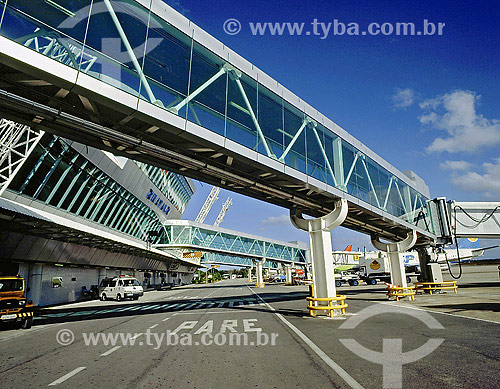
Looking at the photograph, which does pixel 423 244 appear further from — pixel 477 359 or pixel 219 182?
pixel 477 359

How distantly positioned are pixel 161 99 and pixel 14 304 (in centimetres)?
1237

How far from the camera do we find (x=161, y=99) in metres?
10.9

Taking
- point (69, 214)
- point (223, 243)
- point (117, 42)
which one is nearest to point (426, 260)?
point (117, 42)

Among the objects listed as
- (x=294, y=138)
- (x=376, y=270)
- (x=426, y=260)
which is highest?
(x=294, y=138)

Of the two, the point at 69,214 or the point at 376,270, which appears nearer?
the point at 69,214

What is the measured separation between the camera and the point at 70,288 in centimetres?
3372

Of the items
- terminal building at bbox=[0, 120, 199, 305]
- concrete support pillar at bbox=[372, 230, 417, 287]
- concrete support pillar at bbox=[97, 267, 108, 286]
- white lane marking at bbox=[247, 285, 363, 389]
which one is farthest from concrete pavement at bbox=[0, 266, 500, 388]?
concrete support pillar at bbox=[97, 267, 108, 286]

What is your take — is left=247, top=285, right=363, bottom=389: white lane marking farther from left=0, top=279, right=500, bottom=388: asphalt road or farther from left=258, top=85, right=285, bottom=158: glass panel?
left=258, top=85, right=285, bottom=158: glass panel

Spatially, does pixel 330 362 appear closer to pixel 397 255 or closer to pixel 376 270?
pixel 397 255

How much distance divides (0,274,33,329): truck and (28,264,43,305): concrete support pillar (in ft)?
41.9

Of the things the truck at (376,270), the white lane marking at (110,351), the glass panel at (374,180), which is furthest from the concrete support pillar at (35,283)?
the truck at (376,270)

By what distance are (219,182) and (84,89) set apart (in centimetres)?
786

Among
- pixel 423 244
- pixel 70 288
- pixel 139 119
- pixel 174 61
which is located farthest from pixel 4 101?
pixel 423 244

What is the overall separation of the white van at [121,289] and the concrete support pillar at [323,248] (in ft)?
74.6
